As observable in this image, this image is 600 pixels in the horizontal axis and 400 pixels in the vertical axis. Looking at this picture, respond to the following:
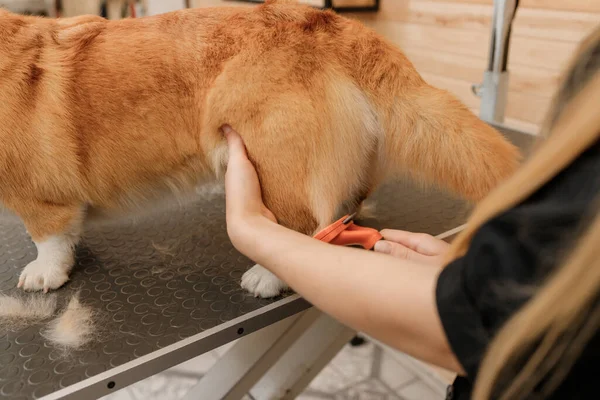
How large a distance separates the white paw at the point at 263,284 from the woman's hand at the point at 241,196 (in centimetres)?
12

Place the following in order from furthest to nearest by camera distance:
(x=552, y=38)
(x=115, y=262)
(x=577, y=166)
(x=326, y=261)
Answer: (x=552, y=38)
(x=115, y=262)
(x=326, y=261)
(x=577, y=166)

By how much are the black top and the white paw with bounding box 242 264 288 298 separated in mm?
501

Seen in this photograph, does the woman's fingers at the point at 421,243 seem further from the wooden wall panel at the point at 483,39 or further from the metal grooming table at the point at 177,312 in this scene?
the wooden wall panel at the point at 483,39

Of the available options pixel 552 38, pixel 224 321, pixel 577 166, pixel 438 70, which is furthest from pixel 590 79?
pixel 438 70

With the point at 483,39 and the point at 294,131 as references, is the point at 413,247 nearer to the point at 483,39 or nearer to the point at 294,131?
the point at 294,131

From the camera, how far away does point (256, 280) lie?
918mm

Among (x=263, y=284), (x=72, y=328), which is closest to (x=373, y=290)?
(x=263, y=284)

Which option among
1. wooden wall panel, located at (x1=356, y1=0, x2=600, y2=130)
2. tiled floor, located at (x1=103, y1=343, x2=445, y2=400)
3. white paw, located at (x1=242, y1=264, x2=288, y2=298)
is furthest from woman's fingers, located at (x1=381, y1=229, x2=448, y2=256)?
tiled floor, located at (x1=103, y1=343, x2=445, y2=400)

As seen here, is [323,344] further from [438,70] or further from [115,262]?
[438,70]

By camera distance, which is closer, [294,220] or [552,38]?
[294,220]

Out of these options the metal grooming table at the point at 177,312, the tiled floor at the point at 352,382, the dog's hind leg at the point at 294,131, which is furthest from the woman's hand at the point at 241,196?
the tiled floor at the point at 352,382

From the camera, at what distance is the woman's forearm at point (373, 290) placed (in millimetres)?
466

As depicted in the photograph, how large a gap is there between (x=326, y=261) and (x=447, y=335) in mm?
176

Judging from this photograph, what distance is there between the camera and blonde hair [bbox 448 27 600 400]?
0.36 m
